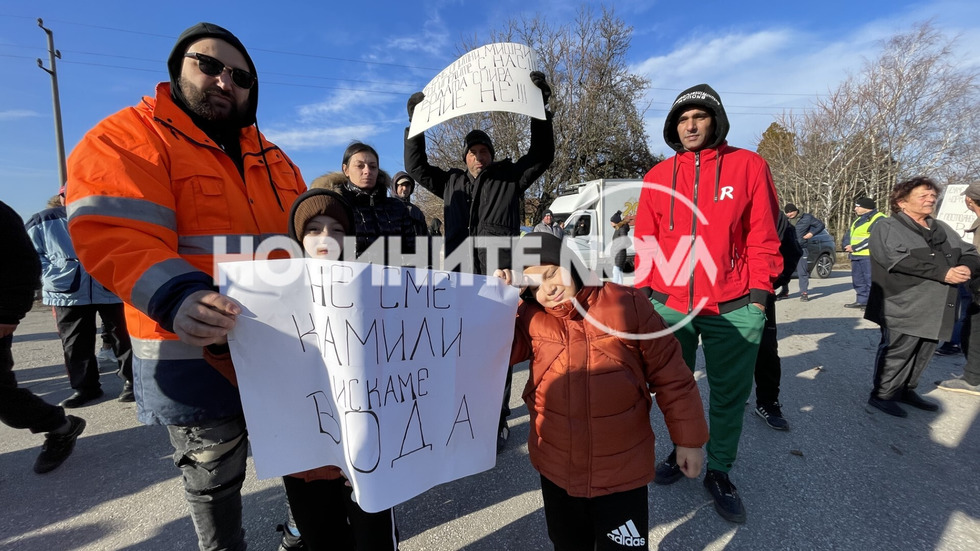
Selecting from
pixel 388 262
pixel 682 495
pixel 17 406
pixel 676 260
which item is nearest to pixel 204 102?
pixel 388 262

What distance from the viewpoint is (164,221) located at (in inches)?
46.5

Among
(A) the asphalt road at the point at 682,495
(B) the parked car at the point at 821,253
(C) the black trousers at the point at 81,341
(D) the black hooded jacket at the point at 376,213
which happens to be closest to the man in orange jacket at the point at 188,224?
(D) the black hooded jacket at the point at 376,213

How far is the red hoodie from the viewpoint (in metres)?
2.13

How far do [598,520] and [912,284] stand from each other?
3585 millimetres

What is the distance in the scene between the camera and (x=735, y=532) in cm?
204

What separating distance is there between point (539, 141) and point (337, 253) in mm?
1501

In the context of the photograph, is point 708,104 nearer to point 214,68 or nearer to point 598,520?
point 598,520

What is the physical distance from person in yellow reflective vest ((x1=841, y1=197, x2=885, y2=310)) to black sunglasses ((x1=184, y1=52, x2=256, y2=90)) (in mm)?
7782

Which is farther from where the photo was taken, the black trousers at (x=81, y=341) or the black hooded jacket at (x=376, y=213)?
the black trousers at (x=81, y=341)

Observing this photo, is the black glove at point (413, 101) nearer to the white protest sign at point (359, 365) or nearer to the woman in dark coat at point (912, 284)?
the white protest sign at point (359, 365)

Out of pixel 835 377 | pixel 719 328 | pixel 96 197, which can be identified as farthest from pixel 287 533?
pixel 835 377

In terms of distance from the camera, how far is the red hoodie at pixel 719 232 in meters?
2.13

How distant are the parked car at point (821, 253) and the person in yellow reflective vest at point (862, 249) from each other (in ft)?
11.3

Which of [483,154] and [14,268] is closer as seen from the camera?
[14,268]
